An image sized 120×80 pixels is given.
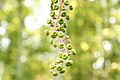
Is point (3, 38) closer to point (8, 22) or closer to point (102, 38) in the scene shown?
point (8, 22)

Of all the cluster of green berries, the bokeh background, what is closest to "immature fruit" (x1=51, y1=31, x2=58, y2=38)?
the cluster of green berries

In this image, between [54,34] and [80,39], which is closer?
[54,34]

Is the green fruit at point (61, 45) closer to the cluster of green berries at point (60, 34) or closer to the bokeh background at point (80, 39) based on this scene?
the cluster of green berries at point (60, 34)

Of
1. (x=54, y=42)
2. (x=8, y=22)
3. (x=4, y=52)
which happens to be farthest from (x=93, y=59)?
(x=54, y=42)

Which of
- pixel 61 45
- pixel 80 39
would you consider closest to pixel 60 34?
pixel 61 45

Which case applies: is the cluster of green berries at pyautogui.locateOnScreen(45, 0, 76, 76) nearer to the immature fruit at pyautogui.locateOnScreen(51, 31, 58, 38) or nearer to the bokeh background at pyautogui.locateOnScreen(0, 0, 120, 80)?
the immature fruit at pyautogui.locateOnScreen(51, 31, 58, 38)

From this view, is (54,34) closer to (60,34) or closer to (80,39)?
(60,34)

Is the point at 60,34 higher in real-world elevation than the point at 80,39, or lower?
lower
